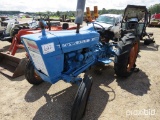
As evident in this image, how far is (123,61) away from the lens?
4.04 m

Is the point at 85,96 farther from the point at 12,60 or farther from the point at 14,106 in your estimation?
the point at 12,60

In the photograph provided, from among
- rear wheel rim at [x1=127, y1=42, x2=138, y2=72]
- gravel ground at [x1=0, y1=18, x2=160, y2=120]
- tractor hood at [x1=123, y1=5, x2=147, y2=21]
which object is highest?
tractor hood at [x1=123, y1=5, x2=147, y2=21]

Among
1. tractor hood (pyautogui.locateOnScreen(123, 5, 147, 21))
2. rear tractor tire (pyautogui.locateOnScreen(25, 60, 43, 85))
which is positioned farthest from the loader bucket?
tractor hood (pyautogui.locateOnScreen(123, 5, 147, 21))

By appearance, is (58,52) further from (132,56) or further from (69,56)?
(132,56)

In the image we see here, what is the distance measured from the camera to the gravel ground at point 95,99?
3.04m

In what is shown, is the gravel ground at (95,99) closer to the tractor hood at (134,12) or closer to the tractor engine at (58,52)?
the tractor engine at (58,52)

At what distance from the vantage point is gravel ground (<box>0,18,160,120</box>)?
9.98 feet

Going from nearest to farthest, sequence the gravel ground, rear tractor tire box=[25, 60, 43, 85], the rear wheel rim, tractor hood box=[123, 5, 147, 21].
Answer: the gravel ground, rear tractor tire box=[25, 60, 43, 85], the rear wheel rim, tractor hood box=[123, 5, 147, 21]

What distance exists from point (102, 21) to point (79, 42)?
6745mm

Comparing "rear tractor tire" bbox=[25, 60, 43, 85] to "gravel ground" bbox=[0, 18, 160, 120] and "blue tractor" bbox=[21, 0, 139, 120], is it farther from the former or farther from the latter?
"gravel ground" bbox=[0, 18, 160, 120]

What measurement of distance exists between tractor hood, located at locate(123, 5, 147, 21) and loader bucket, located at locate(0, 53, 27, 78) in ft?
19.8

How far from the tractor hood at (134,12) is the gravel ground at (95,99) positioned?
474cm

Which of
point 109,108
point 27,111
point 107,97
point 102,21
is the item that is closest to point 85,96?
point 109,108

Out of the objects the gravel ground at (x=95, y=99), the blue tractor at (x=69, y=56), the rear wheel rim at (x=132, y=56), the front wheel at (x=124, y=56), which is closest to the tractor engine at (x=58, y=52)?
the blue tractor at (x=69, y=56)
